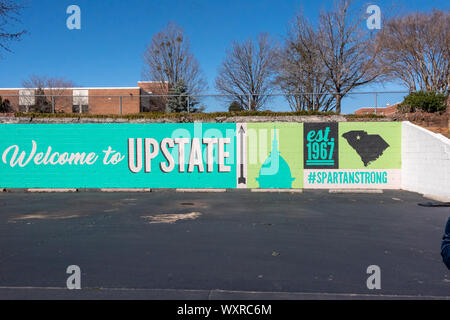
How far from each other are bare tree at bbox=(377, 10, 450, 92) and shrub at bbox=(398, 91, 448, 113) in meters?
13.3

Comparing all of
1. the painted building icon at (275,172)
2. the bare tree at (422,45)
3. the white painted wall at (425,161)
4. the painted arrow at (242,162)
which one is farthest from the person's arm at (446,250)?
the bare tree at (422,45)

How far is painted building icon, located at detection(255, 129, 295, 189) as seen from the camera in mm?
17328

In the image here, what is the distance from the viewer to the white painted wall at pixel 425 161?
13406 millimetres

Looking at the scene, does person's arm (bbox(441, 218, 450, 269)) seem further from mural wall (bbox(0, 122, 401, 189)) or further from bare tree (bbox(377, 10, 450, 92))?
bare tree (bbox(377, 10, 450, 92))

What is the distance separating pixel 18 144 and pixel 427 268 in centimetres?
1882

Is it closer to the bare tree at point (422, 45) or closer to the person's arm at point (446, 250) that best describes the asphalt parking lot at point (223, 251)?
the person's arm at point (446, 250)

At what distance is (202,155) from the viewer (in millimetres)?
17547

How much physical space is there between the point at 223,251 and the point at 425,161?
11.9 metres

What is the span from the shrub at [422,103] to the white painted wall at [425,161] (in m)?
1.90

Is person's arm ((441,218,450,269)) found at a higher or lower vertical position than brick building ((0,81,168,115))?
lower

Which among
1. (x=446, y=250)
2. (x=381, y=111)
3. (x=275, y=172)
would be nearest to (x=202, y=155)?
(x=275, y=172)

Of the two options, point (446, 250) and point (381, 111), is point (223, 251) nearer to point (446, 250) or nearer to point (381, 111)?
point (446, 250)

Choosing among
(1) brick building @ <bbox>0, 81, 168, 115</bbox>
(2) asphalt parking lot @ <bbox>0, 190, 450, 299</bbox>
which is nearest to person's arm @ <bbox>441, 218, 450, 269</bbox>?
(2) asphalt parking lot @ <bbox>0, 190, 450, 299</bbox>
